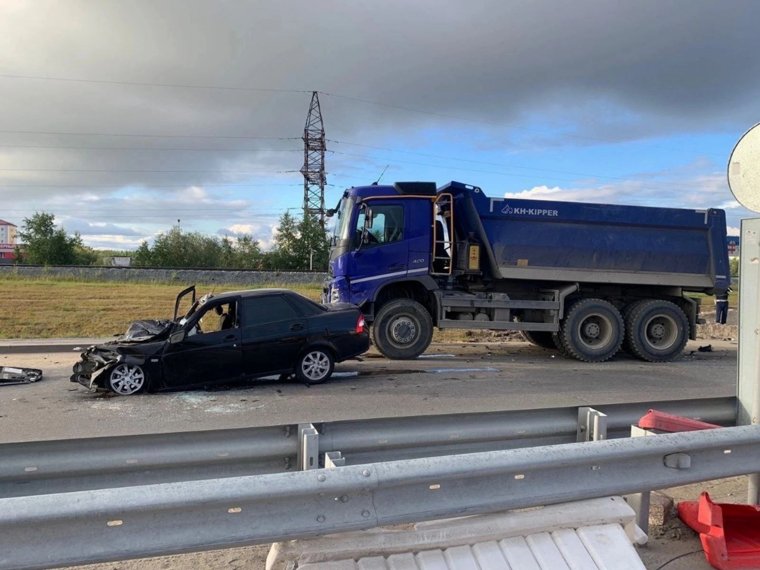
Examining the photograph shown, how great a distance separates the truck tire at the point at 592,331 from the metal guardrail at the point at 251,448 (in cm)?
823

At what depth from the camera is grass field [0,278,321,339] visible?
1465 cm

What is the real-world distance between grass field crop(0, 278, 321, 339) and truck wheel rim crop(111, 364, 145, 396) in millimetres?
7220

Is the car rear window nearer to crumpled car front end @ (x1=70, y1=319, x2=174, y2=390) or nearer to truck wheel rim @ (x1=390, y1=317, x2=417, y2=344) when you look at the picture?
crumpled car front end @ (x1=70, y1=319, x2=174, y2=390)

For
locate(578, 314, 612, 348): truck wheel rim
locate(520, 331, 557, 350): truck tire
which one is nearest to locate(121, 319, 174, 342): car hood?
locate(578, 314, 612, 348): truck wheel rim

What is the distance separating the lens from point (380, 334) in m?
10.5

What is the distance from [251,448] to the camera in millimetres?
2822

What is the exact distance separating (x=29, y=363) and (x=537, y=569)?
1074cm

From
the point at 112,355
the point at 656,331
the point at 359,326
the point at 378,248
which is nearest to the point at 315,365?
the point at 359,326

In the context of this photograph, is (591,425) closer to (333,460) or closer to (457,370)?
(333,460)

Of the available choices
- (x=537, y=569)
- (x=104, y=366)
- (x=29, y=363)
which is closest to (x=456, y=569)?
(x=537, y=569)

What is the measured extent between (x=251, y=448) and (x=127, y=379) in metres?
5.69

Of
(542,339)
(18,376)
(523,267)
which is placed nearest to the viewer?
(18,376)

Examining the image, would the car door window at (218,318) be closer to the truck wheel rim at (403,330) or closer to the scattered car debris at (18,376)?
the scattered car debris at (18,376)

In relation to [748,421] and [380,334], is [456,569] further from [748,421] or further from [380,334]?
[380,334]
